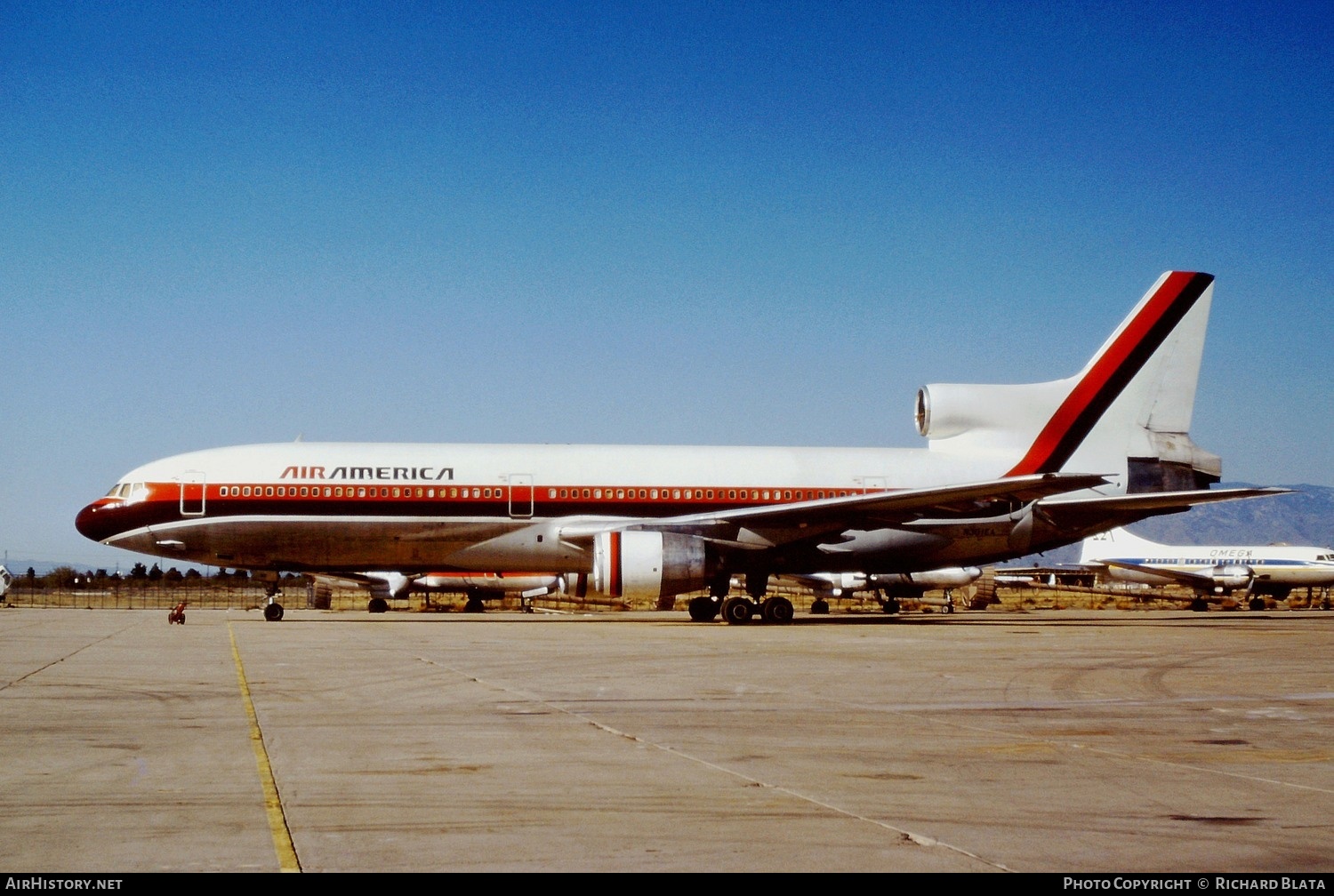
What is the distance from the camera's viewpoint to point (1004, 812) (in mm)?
6359

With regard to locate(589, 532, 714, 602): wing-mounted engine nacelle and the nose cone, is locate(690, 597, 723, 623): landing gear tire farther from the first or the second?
the nose cone

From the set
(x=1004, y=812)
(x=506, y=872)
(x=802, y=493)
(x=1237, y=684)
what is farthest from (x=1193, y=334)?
(x=506, y=872)

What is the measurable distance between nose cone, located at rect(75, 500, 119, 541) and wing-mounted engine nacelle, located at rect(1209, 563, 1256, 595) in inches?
1998

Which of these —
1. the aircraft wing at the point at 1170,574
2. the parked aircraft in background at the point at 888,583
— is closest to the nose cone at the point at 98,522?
the parked aircraft in background at the point at 888,583

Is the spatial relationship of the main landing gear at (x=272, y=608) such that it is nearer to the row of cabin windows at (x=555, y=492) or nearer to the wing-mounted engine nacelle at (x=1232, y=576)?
the row of cabin windows at (x=555, y=492)

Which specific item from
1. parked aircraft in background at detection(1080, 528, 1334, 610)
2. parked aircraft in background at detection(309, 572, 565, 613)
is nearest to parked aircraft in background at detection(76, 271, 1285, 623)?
parked aircraft in background at detection(309, 572, 565, 613)

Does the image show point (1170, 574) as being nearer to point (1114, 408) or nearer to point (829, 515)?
point (1114, 408)

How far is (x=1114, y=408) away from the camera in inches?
1222

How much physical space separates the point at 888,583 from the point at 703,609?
46.8 feet

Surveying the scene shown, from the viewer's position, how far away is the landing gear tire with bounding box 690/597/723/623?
29438 millimetres

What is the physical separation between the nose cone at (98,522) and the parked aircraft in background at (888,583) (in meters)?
19.6

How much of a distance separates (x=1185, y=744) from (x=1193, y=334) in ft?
81.8

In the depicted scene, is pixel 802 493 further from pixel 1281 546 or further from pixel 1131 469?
pixel 1281 546

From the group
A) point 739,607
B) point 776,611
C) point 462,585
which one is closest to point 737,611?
point 739,607
